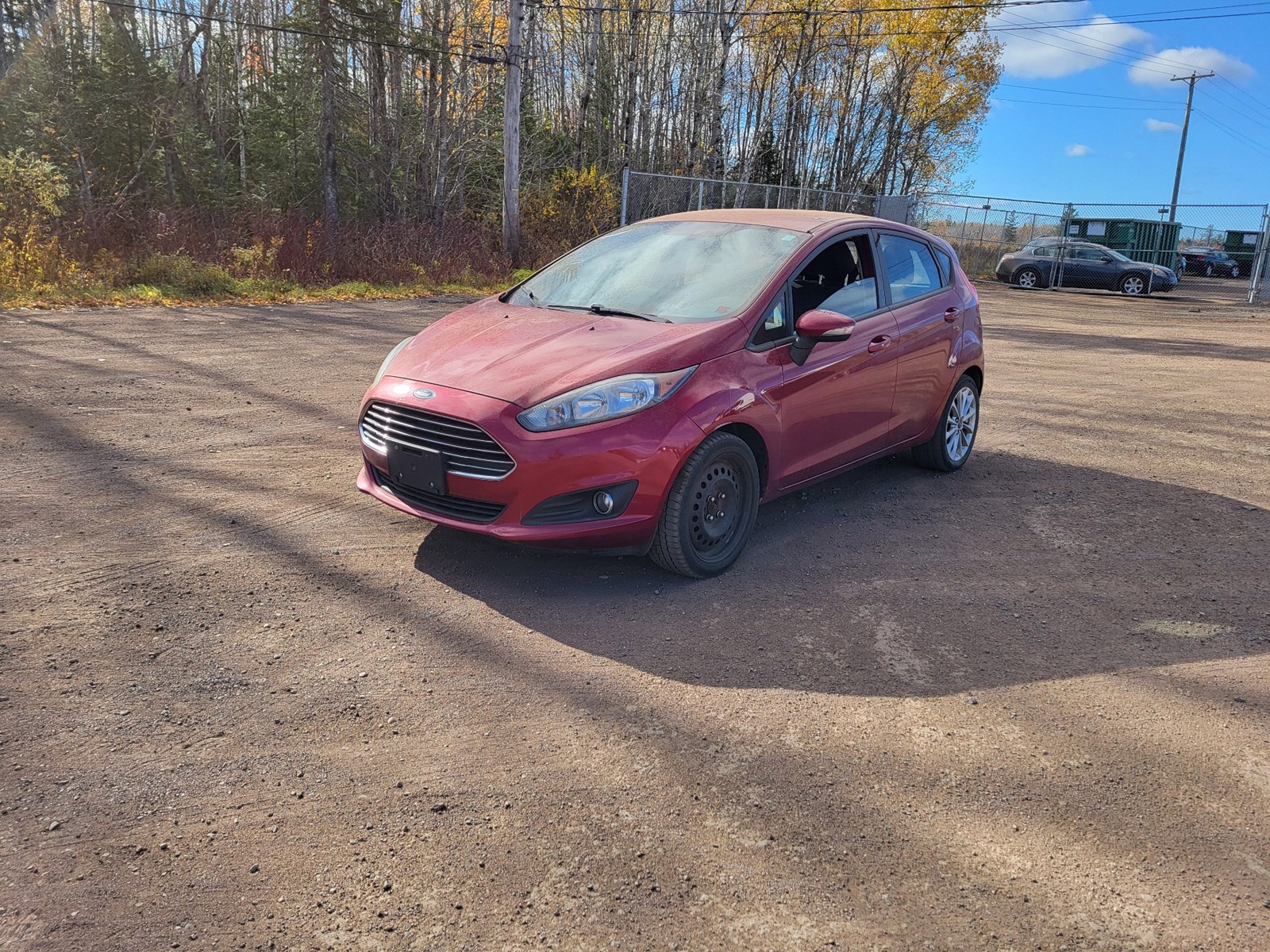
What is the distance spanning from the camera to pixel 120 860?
2.49 metres

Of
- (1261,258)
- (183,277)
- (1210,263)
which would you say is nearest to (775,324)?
(183,277)

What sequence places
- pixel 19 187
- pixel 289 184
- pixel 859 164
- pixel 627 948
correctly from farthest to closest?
pixel 859 164, pixel 289 184, pixel 19 187, pixel 627 948

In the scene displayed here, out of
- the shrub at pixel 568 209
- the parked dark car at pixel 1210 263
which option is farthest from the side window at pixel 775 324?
the parked dark car at pixel 1210 263

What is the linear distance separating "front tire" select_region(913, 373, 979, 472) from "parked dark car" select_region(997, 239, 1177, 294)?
24677 mm

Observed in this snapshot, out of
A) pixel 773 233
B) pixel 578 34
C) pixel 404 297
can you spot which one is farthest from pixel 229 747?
pixel 578 34

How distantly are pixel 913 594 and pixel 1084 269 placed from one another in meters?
27.6

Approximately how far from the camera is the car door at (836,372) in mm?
4918

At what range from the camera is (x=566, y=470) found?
4.11 meters

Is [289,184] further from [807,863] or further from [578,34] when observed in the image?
→ [807,863]

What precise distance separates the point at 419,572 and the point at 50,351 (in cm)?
686

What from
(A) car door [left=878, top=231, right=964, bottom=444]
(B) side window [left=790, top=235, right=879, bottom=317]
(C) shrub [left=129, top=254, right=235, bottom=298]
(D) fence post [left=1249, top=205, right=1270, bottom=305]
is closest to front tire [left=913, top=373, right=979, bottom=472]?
(A) car door [left=878, top=231, right=964, bottom=444]

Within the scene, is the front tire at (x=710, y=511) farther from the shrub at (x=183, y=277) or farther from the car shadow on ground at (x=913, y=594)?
the shrub at (x=183, y=277)

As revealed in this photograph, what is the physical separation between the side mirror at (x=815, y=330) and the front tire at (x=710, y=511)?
64 centimetres

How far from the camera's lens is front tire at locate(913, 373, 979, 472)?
6.56m
